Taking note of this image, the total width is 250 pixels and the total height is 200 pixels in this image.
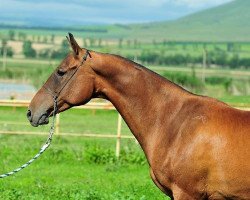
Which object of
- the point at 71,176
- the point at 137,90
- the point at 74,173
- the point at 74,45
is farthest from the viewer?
the point at 74,173

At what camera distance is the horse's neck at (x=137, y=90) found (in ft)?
26.0

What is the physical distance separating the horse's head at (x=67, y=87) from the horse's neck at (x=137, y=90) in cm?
12

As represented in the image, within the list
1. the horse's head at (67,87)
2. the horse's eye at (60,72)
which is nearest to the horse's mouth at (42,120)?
the horse's head at (67,87)

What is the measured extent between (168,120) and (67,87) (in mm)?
1103

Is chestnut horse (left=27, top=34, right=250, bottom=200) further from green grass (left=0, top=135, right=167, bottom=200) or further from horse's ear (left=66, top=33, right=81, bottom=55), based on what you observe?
green grass (left=0, top=135, right=167, bottom=200)

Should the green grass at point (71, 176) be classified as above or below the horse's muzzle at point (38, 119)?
below

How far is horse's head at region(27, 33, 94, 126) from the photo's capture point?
7914 mm

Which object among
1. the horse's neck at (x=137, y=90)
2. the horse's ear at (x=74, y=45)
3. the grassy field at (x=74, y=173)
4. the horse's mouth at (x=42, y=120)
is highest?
the horse's ear at (x=74, y=45)

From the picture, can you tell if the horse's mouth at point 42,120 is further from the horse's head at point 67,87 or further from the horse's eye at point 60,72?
the horse's eye at point 60,72

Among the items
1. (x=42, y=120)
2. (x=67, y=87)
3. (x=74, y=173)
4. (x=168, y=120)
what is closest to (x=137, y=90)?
(x=168, y=120)

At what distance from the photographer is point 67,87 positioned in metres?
7.98

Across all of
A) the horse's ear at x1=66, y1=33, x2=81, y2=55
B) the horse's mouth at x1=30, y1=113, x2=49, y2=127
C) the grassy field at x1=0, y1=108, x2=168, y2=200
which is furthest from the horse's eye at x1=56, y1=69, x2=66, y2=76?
the grassy field at x1=0, y1=108, x2=168, y2=200

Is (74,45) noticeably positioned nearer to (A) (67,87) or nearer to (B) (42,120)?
(A) (67,87)

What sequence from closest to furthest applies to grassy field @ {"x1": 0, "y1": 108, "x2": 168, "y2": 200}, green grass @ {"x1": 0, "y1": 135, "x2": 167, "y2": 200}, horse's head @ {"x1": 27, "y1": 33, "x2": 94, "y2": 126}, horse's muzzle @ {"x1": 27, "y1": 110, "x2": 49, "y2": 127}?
horse's head @ {"x1": 27, "y1": 33, "x2": 94, "y2": 126}, horse's muzzle @ {"x1": 27, "y1": 110, "x2": 49, "y2": 127}, green grass @ {"x1": 0, "y1": 135, "x2": 167, "y2": 200}, grassy field @ {"x1": 0, "y1": 108, "x2": 168, "y2": 200}
